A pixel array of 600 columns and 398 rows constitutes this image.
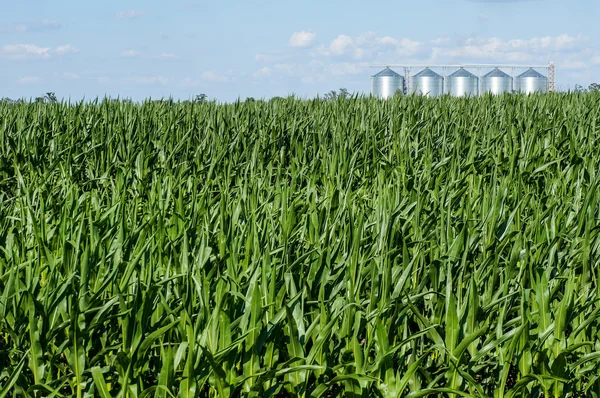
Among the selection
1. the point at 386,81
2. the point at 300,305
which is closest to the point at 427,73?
the point at 386,81

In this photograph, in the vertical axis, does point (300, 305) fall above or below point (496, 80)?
below

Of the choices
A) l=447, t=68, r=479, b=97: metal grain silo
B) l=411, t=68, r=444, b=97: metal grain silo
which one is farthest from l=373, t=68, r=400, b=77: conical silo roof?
l=447, t=68, r=479, b=97: metal grain silo

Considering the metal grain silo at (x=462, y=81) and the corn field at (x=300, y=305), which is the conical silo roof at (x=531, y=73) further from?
the corn field at (x=300, y=305)

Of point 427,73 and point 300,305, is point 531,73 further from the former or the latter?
point 300,305

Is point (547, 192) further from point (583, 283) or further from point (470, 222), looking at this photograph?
point (583, 283)

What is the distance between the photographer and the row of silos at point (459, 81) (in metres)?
41.9

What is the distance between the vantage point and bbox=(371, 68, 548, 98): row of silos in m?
41.9

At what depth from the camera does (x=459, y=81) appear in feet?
141

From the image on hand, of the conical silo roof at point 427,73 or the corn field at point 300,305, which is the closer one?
the corn field at point 300,305

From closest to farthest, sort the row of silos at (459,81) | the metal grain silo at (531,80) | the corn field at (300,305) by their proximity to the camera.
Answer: the corn field at (300,305) < the row of silos at (459,81) < the metal grain silo at (531,80)

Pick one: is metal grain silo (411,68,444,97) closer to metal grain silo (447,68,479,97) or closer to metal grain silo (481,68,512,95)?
metal grain silo (447,68,479,97)

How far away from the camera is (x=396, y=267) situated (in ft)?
8.32

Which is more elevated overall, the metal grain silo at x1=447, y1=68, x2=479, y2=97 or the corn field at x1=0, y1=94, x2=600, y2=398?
the metal grain silo at x1=447, y1=68, x2=479, y2=97

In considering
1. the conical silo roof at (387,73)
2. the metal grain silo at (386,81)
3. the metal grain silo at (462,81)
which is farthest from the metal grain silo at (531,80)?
the conical silo roof at (387,73)
